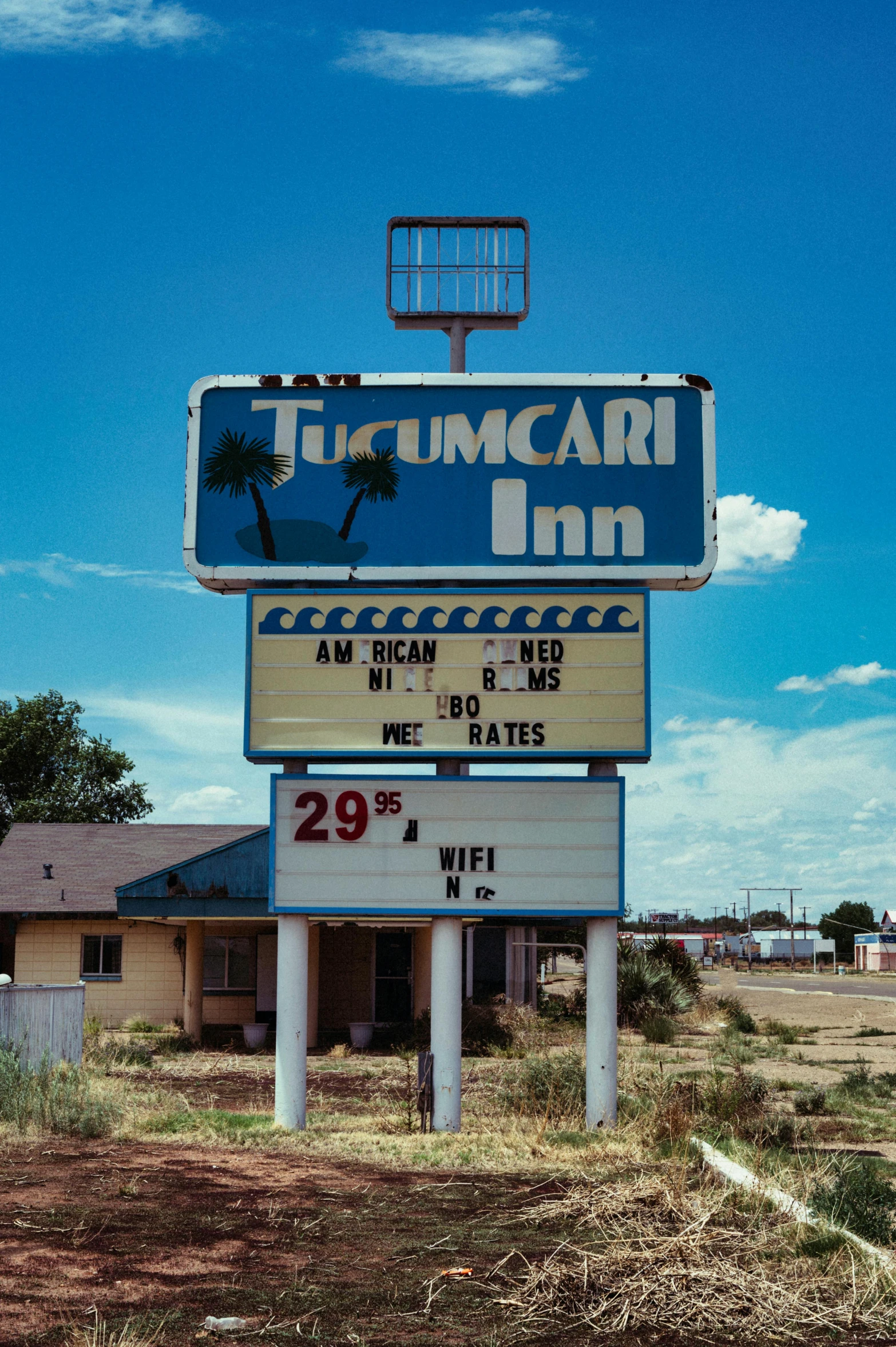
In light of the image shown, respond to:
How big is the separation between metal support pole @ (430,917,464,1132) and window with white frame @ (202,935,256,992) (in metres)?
15.4

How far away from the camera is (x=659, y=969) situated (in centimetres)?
3048

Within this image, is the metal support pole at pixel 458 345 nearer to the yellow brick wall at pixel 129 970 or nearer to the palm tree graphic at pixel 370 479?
the palm tree graphic at pixel 370 479

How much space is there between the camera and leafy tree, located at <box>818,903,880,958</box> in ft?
399

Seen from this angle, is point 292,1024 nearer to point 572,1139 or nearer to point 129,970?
point 572,1139

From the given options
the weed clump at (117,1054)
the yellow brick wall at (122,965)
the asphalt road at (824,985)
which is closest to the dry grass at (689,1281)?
the weed clump at (117,1054)

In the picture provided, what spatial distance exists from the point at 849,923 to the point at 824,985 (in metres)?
58.0

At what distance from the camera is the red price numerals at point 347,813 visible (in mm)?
13102

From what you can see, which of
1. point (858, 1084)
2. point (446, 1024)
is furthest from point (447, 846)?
point (858, 1084)

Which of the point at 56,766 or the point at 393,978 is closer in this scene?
the point at 393,978

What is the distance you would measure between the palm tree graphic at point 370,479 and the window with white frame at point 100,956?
1767 cm

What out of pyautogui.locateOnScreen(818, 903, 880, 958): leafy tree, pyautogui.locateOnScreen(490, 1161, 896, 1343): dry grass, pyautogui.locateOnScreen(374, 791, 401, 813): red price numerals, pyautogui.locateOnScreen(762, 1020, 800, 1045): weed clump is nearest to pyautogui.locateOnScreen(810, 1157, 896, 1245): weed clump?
pyautogui.locateOnScreen(490, 1161, 896, 1343): dry grass

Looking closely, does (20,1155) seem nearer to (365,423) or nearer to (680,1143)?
(680,1143)

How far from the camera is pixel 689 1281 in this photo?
6.98m

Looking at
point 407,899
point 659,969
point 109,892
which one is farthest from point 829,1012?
point 407,899
